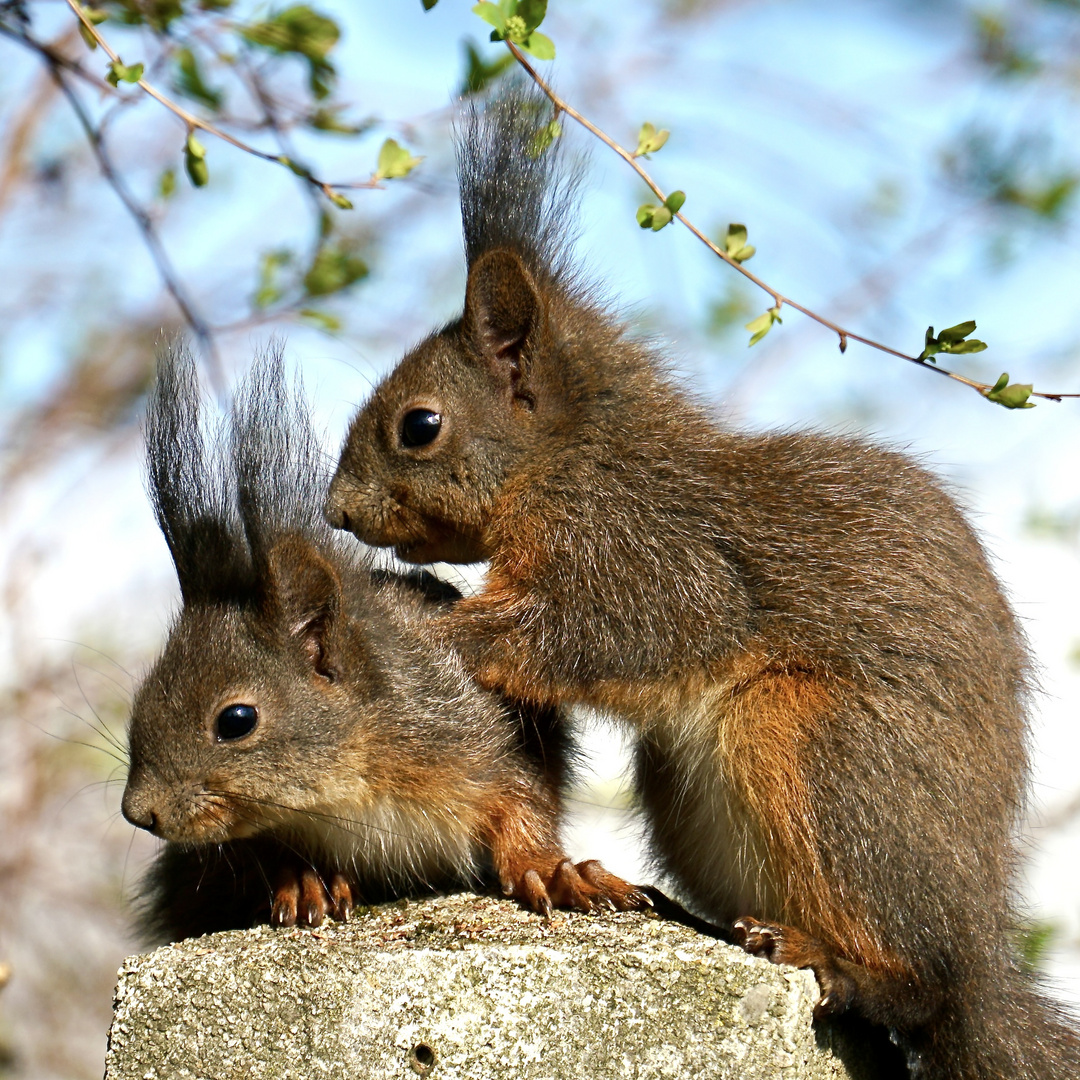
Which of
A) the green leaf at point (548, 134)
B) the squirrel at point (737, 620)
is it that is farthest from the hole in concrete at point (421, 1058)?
the green leaf at point (548, 134)

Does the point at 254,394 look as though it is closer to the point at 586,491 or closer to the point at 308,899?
the point at 586,491

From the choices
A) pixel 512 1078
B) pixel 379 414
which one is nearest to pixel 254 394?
pixel 379 414

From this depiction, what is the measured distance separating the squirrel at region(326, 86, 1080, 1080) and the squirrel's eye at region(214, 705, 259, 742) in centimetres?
57

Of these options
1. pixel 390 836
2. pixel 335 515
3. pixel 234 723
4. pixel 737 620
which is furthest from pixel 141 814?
pixel 737 620

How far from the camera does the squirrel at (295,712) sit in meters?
3.20

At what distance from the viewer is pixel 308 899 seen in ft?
10.3

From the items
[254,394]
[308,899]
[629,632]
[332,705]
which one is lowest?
[308,899]

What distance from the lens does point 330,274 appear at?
4.32 metres

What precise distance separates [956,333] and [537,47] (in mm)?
1163

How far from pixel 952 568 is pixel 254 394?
73.4 inches

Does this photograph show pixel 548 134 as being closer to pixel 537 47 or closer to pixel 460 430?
pixel 537 47

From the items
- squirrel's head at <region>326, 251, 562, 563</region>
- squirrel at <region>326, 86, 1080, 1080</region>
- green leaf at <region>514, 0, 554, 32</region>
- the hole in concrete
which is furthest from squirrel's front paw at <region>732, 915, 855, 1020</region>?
green leaf at <region>514, 0, 554, 32</region>

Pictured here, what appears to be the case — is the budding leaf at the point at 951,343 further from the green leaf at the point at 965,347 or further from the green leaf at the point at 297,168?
the green leaf at the point at 297,168

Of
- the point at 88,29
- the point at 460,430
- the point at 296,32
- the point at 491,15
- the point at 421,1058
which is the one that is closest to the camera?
the point at 421,1058
